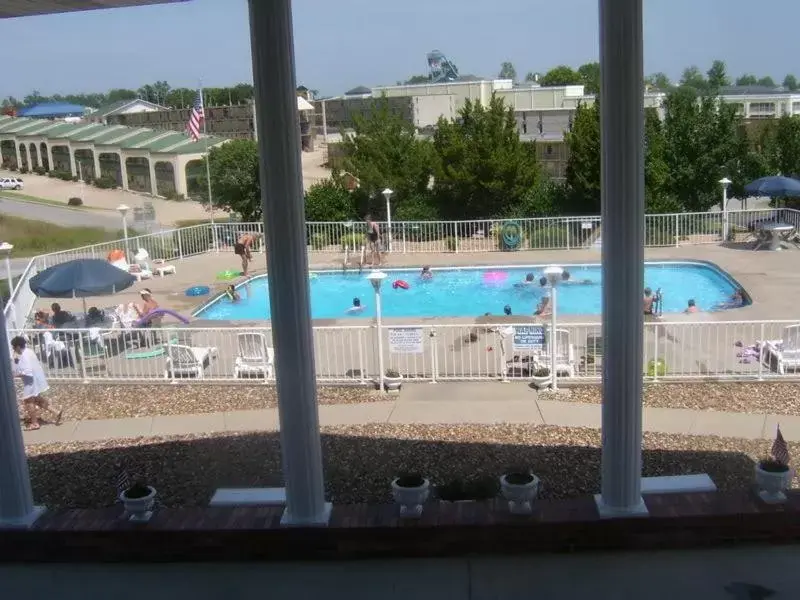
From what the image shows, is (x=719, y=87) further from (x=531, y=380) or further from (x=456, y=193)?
(x=531, y=380)

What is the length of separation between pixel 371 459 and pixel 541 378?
2.79 metres

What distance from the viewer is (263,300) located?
16.6m

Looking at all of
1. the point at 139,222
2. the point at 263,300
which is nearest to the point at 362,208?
the point at 263,300

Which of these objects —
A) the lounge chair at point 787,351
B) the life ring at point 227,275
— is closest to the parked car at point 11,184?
the life ring at point 227,275

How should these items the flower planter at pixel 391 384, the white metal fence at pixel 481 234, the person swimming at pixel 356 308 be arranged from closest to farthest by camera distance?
the flower planter at pixel 391 384, the person swimming at pixel 356 308, the white metal fence at pixel 481 234

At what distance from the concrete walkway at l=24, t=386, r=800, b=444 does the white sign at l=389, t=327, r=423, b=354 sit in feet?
2.41

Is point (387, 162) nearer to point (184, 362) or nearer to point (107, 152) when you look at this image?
point (184, 362)

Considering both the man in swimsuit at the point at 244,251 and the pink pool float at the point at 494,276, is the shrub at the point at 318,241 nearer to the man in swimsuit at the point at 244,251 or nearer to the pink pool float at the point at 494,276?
the man in swimsuit at the point at 244,251

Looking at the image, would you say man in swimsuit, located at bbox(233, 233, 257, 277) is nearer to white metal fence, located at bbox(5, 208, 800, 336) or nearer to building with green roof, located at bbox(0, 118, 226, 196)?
white metal fence, located at bbox(5, 208, 800, 336)

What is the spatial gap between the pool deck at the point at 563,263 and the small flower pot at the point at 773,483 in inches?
338

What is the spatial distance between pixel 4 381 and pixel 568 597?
115 inches

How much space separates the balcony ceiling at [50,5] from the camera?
4.31 meters

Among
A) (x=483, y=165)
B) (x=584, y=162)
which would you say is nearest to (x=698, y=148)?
(x=584, y=162)

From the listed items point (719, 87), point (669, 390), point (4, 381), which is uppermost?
point (719, 87)
